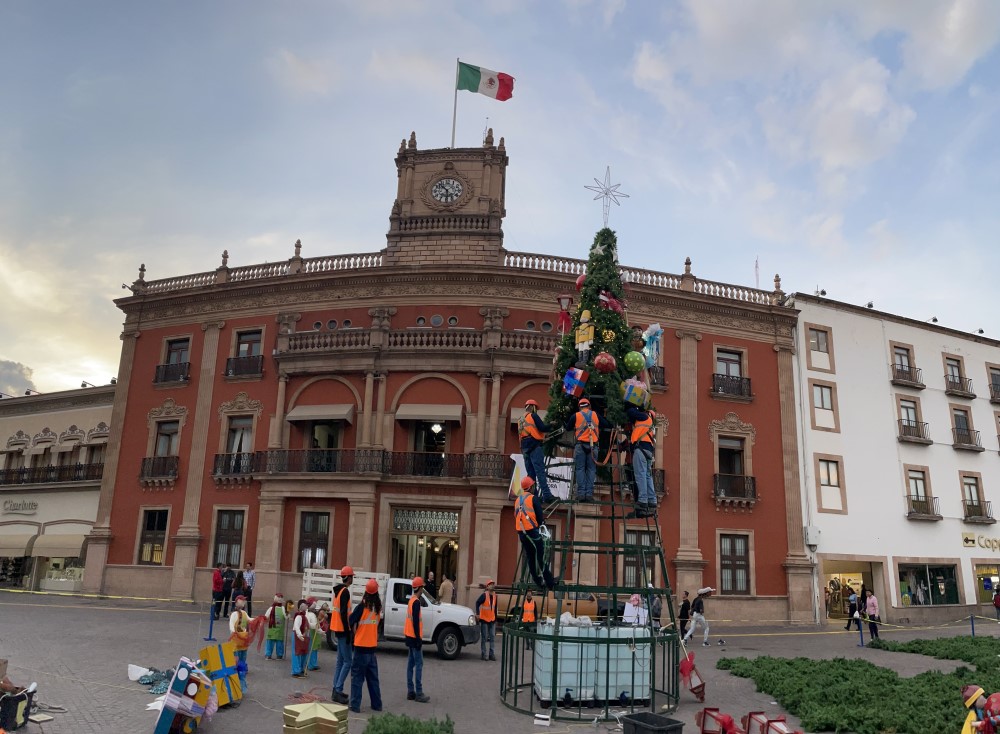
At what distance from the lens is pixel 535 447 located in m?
12.2

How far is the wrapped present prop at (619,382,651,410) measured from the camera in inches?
480

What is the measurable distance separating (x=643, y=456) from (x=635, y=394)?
106 centimetres

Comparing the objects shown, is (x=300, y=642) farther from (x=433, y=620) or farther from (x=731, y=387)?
(x=731, y=387)

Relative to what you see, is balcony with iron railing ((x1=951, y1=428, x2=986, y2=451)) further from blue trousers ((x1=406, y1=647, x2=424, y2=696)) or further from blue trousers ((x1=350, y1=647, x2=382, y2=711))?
blue trousers ((x1=350, y1=647, x2=382, y2=711))

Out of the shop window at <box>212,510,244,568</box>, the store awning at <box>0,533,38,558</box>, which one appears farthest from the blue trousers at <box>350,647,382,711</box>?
the store awning at <box>0,533,38,558</box>

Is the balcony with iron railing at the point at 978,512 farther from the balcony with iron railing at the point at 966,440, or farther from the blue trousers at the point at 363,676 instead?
the blue trousers at the point at 363,676

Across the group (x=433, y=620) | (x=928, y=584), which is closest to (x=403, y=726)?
(x=433, y=620)

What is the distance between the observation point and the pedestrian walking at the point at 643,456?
1195 centimetres

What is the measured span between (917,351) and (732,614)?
594 inches

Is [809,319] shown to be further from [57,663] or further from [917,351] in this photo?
[57,663]

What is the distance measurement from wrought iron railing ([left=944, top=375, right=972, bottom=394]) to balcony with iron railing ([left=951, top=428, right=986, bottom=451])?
1.74 metres

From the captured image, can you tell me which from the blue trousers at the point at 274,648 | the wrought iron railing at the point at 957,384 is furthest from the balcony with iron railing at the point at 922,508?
the blue trousers at the point at 274,648

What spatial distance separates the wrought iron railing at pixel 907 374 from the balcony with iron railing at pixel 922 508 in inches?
191

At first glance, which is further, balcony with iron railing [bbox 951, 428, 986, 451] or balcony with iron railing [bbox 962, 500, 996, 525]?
balcony with iron railing [bbox 951, 428, 986, 451]
